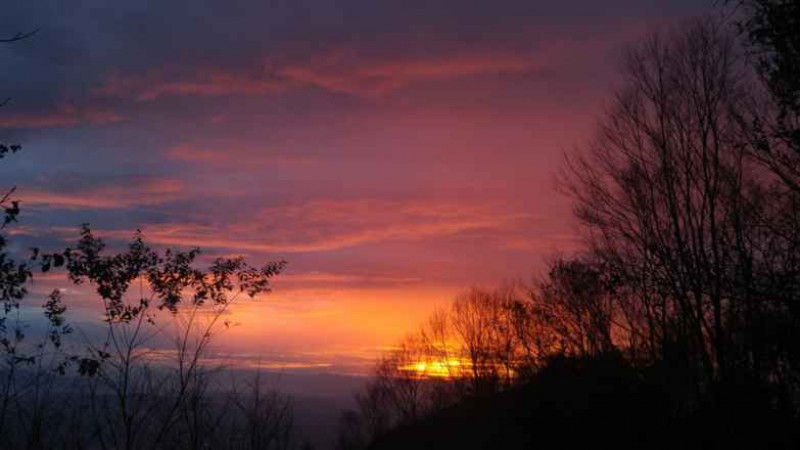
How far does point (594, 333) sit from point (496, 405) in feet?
22.2

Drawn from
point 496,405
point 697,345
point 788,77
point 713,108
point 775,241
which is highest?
point 713,108

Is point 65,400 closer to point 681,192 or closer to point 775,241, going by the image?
point 775,241

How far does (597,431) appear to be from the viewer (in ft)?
51.1

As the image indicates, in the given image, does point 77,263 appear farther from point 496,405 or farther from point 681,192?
point 496,405

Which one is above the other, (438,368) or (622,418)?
(622,418)

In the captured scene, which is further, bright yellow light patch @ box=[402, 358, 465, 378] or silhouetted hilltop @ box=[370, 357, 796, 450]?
bright yellow light patch @ box=[402, 358, 465, 378]

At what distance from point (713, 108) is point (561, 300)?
16625 millimetres

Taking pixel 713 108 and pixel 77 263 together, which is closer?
pixel 77 263

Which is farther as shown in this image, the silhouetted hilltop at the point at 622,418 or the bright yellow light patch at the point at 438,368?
the bright yellow light patch at the point at 438,368

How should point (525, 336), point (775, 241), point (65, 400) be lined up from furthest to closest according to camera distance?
point (525, 336) < point (775, 241) < point (65, 400)

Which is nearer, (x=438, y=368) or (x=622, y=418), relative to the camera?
(x=622, y=418)

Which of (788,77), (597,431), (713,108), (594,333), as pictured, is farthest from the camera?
(594,333)

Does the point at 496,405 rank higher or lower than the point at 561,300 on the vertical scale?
lower

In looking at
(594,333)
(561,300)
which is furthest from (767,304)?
(561,300)
